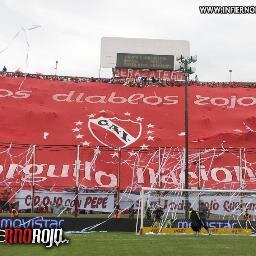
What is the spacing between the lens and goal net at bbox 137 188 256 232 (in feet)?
99.7

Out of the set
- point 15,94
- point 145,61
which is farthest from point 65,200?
point 145,61

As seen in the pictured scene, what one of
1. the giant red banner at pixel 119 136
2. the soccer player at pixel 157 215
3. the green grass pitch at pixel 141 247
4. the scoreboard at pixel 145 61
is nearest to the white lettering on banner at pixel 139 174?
the giant red banner at pixel 119 136

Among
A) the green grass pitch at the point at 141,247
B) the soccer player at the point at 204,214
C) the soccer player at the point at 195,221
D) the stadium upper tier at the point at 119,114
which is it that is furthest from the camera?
the stadium upper tier at the point at 119,114

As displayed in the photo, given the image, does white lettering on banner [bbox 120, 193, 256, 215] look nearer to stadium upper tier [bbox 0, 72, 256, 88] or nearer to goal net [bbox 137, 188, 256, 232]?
goal net [bbox 137, 188, 256, 232]

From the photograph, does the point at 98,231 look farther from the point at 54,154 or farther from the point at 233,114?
the point at 233,114

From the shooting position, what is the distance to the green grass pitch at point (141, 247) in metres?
19.3

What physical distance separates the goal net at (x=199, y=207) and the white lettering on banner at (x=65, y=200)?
2671mm

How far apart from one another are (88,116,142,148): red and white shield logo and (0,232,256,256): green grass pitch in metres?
21.6

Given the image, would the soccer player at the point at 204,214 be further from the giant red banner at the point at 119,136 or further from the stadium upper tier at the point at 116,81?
the stadium upper tier at the point at 116,81

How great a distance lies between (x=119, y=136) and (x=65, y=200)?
15.7m

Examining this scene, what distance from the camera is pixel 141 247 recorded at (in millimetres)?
21422

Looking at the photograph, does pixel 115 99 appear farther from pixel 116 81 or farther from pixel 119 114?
pixel 116 81

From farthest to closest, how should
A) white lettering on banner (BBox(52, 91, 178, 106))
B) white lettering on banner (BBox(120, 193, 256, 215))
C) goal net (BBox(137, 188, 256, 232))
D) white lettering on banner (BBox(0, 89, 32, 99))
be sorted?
1. white lettering on banner (BBox(52, 91, 178, 106))
2. white lettering on banner (BBox(0, 89, 32, 99))
3. white lettering on banner (BBox(120, 193, 256, 215))
4. goal net (BBox(137, 188, 256, 232))

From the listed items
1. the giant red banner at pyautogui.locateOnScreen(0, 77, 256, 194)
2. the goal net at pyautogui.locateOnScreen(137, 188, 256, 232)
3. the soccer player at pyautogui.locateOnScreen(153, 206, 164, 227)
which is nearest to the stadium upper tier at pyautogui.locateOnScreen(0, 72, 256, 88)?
the giant red banner at pyautogui.locateOnScreen(0, 77, 256, 194)
